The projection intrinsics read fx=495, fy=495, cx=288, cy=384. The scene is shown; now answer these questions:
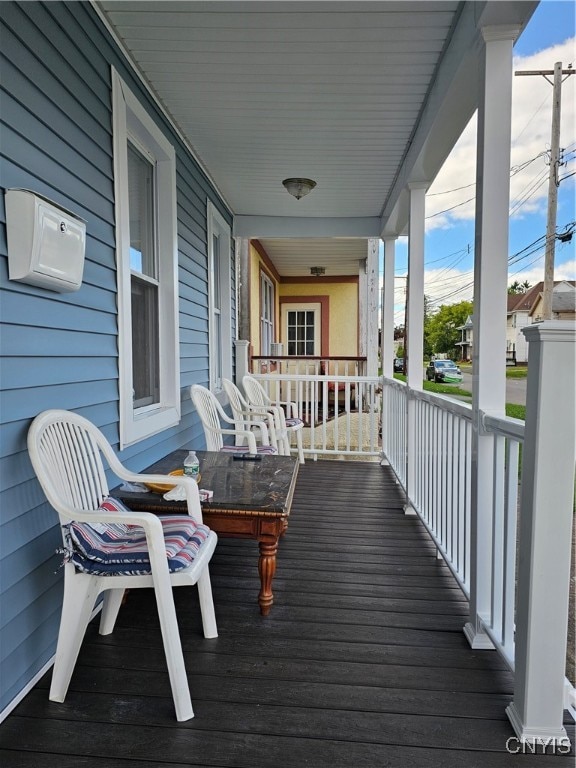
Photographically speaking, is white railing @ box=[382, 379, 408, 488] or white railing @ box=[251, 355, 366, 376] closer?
white railing @ box=[382, 379, 408, 488]

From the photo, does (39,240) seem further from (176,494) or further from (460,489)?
(460,489)

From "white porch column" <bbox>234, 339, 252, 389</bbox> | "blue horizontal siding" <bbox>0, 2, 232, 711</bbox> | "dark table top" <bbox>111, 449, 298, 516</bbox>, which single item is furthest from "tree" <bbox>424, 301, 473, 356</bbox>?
"blue horizontal siding" <bbox>0, 2, 232, 711</bbox>

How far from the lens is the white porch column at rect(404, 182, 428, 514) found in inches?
145

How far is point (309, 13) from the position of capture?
2184mm

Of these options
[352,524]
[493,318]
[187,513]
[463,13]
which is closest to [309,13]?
[463,13]

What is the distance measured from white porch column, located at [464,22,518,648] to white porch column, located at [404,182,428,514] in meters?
1.70

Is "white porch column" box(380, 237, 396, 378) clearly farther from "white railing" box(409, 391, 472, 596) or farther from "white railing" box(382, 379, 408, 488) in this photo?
"white railing" box(409, 391, 472, 596)

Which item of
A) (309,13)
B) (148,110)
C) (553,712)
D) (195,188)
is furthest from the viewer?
(195,188)

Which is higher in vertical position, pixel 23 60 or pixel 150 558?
pixel 23 60

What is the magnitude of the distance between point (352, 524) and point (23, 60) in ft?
10.1

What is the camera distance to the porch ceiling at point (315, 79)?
2178mm

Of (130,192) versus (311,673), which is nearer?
(311,673)

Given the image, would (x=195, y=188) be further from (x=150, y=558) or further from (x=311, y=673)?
(x=311, y=673)

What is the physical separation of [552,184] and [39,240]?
372cm
